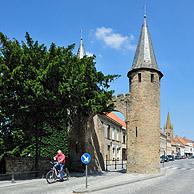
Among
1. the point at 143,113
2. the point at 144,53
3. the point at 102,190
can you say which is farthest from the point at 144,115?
the point at 102,190

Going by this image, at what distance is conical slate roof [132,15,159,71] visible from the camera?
2689 centimetres

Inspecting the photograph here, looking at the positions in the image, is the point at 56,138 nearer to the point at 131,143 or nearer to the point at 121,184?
the point at 131,143

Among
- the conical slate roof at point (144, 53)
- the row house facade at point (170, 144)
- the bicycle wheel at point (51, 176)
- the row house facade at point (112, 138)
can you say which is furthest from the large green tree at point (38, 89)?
the row house facade at point (170, 144)

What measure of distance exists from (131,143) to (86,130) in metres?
4.43

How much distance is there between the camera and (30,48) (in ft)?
65.0

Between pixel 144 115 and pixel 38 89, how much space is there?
434 inches

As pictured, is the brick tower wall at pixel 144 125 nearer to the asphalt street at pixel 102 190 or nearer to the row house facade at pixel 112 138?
the asphalt street at pixel 102 190

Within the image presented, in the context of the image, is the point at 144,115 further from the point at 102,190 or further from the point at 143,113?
the point at 102,190

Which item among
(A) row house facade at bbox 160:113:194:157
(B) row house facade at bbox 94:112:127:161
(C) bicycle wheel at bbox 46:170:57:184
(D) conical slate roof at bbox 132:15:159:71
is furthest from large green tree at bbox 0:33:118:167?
(A) row house facade at bbox 160:113:194:157

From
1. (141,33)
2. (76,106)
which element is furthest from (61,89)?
(141,33)

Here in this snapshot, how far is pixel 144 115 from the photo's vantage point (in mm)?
25812

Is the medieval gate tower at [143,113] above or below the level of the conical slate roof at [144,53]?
below

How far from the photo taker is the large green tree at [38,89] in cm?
1826

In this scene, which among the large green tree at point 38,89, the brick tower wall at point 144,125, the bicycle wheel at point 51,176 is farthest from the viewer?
the brick tower wall at point 144,125
